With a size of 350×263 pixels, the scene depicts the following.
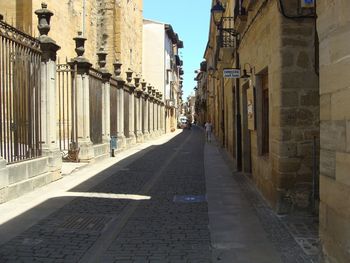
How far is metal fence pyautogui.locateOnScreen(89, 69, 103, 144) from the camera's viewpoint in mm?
18625

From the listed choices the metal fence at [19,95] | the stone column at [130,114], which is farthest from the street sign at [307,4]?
the stone column at [130,114]

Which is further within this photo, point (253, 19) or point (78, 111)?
point (78, 111)

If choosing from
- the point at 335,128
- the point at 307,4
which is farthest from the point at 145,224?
the point at 307,4

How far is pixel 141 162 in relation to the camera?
18.0 m

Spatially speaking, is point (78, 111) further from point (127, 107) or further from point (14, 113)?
point (127, 107)

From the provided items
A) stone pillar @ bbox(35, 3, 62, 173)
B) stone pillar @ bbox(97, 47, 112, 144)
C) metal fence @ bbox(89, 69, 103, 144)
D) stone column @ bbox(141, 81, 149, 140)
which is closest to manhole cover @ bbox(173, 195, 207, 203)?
stone pillar @ bbox(35, 3, 62, 173)

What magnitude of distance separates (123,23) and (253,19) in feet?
109

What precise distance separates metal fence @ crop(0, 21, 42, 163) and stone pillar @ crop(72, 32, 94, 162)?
16.8ft

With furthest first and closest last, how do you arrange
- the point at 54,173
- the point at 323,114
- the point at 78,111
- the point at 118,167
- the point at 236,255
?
the point at 78,111
the point at 118,167
the point at 54,173
the point at 236,255
the point at 323,114

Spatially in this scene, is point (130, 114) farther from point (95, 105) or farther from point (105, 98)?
point (95, 105)

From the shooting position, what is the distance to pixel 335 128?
4617 millimetres

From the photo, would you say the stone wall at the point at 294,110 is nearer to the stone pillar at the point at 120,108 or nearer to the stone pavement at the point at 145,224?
the stone pavement at the point at 145,224

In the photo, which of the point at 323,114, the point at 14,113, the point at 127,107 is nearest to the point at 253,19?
the point at 14,113

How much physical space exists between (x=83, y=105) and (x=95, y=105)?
179 cm
